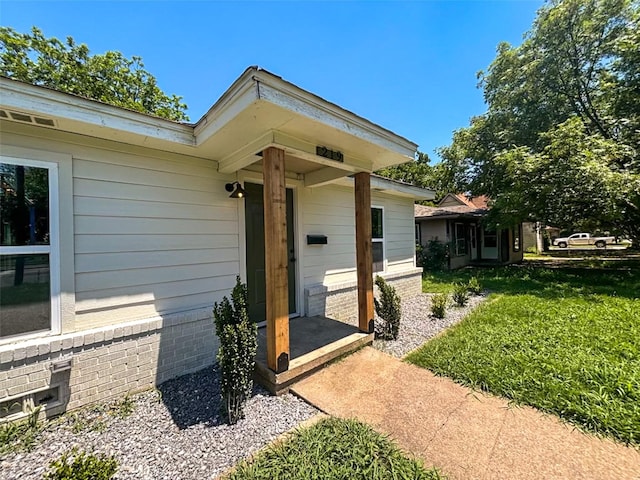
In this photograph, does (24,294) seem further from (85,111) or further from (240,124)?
(240,124)

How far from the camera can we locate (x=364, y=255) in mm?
3914

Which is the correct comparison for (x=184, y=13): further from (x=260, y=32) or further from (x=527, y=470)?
(x=527, y=470)

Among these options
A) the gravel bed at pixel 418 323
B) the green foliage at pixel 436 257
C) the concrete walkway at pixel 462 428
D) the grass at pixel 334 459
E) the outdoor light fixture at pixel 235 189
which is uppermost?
the outdoor light fixture at pixel 235 189

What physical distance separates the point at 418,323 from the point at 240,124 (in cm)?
439

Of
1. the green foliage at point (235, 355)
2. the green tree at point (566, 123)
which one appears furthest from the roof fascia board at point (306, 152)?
the green tree at point (566, 123)

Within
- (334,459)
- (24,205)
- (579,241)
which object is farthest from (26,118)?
(579,241)

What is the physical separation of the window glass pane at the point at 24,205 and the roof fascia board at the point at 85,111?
0.59 m

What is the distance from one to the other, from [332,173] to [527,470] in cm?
368

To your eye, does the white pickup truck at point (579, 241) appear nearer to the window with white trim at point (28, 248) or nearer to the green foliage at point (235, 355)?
the green foliage at point (235, 355)

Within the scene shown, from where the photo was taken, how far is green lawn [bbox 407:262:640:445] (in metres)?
2.40

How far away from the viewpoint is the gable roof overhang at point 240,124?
2182 millimetres

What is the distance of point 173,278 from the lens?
325cm

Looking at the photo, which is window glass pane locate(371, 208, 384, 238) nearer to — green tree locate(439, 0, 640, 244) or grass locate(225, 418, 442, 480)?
grass locate(225, 418, 442, 480)

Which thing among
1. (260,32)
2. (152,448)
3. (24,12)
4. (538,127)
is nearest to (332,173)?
(152,448)
